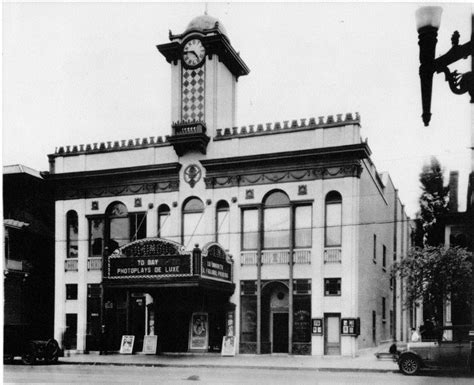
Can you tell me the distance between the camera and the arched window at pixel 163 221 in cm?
Result: 2970

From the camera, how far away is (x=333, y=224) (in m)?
26.8

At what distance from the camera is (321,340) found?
26234mm

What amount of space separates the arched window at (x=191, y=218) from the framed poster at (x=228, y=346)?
15.2 ft

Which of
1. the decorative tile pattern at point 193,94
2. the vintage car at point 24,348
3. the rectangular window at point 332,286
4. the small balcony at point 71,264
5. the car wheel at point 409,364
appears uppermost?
the decorative tile pattern at point 193,94

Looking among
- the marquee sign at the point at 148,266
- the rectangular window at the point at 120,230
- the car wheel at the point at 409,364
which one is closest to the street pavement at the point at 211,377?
the car wheel at the point at 409,364

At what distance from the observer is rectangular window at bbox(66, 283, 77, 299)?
31.3 m

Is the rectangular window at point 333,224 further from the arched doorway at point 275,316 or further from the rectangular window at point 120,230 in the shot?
the rectangular window at point 120,230

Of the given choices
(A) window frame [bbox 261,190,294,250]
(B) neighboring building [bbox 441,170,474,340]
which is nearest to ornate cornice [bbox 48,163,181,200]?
(A) window frame [bbox 261,190,294,250]

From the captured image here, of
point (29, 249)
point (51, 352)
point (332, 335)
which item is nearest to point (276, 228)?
point (332, 335)

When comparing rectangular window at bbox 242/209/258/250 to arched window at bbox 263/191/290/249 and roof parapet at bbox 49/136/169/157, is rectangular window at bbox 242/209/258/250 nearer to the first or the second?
arched window at bbox 263/191/290/249

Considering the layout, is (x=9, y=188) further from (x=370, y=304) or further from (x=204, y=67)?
(x=370, y=304)

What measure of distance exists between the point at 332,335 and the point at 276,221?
5.40 metres

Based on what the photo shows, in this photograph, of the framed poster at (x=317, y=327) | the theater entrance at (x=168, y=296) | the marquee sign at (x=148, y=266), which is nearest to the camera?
the marquee sign at (x=148, y=266)

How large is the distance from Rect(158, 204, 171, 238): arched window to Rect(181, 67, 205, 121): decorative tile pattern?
14.3 feet
